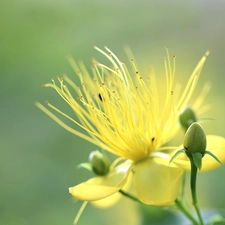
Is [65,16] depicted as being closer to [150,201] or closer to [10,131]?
[10,131]

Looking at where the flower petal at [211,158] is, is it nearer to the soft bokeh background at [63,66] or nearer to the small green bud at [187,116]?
the small green bud at [187,116]

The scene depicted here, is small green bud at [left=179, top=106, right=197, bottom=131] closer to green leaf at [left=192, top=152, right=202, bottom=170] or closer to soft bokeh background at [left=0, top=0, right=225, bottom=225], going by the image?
green leaf at [left=192, top=152, right=202, bottom=170]

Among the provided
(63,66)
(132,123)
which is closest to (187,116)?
(132,123)

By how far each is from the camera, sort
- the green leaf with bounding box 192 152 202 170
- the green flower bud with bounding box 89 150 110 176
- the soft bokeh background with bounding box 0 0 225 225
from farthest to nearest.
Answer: the soft bokeh background with bounding box 0 0 225 225, the green flower bud with bounding box 89 150 110 176, the green leaf with bounding box 192 152 202 170

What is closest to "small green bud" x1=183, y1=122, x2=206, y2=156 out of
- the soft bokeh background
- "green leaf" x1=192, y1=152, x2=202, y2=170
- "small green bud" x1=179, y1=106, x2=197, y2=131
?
"green leaf" x1=192, y1=152, x2=202, y2=170

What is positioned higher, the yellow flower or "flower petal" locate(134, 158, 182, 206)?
the yellow flower

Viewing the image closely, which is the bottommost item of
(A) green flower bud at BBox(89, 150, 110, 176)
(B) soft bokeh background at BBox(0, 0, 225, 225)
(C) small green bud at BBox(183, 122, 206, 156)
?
(B) soft bokeh background at BBox(0, 0, 225, 225)

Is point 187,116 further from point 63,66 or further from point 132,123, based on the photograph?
point 63,66
